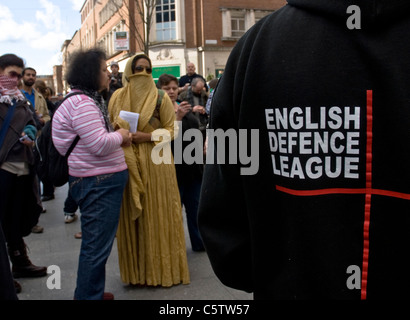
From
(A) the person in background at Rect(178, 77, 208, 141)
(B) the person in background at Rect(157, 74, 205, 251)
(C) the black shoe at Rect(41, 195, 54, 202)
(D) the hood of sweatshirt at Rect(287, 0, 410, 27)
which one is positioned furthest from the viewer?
(C) the black shoe at Rect(41, 195, 54, 202)

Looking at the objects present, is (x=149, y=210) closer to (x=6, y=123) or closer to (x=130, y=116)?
(x=130, y=116)

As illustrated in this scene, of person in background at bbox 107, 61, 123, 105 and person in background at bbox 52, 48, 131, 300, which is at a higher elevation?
person in background at bbox 107, 61, 123, 105

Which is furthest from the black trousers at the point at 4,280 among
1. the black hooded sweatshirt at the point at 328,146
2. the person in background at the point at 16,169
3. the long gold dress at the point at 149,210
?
the person in background at the point at 16,169

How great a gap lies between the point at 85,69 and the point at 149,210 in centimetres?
133

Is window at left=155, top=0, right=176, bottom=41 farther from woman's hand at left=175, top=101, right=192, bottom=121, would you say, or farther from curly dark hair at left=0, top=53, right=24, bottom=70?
curly dark hair at left=0, top=53, right=24, bottom=70

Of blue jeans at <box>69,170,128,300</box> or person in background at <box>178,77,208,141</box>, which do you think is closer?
blue jeans at <box>69,170,128,300</box>

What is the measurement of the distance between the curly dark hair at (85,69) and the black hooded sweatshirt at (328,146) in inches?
86.6

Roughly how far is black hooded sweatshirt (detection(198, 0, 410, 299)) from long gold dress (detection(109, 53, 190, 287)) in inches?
101

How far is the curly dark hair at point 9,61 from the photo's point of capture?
3.78 meters

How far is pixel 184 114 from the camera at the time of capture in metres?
4.46

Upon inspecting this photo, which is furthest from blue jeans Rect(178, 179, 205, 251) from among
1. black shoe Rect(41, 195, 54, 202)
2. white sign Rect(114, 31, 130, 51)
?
white sign Rect(114, 31, 130, 51)

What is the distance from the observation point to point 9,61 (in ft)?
12.4

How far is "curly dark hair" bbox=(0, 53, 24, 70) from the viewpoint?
12.4ft

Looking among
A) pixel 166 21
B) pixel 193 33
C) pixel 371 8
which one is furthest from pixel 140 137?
pixel 166 21
